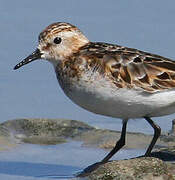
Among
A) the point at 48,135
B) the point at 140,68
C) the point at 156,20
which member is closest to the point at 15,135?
the point at 48,135

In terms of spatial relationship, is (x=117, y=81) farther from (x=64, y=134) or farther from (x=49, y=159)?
(x=64, y=134)

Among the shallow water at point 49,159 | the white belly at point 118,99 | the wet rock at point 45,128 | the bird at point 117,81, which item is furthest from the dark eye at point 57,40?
the wet rock at point 45,128

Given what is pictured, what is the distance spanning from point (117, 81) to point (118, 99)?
234mm

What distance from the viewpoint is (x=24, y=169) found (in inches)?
411

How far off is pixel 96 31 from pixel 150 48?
1169 mm

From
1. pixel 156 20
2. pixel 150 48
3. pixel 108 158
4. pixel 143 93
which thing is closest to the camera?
pixel 143 93

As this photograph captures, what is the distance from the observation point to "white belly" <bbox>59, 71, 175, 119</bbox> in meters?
9.70

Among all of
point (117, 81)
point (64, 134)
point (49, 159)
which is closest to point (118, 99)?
point (117, 81)

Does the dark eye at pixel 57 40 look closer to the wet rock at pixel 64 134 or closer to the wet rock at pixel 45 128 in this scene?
the wet rock at pixel 64 134

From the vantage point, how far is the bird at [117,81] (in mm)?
9742

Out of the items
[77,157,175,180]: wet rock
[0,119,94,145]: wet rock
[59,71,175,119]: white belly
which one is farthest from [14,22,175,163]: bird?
[0,119,94,145]: wet rock

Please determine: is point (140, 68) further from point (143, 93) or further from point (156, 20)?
point (156, 20)

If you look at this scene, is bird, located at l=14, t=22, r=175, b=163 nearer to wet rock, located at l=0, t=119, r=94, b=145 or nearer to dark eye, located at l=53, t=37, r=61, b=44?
dark eye, located at l=53, t=37, r=61, b=44

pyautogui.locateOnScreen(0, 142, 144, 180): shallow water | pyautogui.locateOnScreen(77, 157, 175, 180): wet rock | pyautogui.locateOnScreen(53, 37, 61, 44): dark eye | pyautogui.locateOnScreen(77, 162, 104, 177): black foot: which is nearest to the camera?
pyautogui.locateOnScreen(77, 157, 175, 180): wet rock
